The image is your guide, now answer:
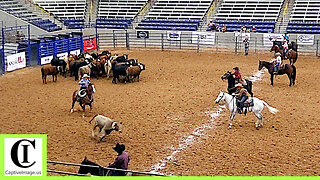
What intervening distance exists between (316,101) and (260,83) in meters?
3.54

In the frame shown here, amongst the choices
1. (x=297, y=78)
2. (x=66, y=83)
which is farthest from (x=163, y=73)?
(x=297, y=78)

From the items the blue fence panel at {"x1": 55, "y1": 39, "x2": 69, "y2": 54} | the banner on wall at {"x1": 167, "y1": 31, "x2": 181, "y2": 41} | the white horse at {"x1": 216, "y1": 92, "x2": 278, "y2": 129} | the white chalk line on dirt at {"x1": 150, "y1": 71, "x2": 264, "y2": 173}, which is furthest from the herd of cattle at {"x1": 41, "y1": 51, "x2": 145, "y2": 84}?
the banner on wall at {"x1": 167, "y1": 31, "x2": 181, "y2": 41}

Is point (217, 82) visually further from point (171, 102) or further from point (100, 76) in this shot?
point (100, 76)

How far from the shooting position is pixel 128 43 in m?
31.9

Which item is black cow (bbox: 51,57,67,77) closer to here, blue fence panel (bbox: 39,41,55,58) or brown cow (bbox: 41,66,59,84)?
brown cow (bbox: 41,66,59,84)

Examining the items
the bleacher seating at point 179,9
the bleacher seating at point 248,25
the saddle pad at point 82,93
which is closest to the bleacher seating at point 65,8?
the bleacher seating at point 179,9

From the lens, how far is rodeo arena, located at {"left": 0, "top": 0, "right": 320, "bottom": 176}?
12.3 metres

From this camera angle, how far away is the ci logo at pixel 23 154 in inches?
335

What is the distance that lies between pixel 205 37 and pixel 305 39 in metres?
6.31

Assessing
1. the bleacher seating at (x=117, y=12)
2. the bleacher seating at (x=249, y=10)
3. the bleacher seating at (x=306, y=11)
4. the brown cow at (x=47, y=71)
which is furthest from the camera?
the bleacher seating at (x=117, y=12)

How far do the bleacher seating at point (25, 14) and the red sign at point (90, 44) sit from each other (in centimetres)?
589

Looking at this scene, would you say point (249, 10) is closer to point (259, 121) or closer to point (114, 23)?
point (114, 23)

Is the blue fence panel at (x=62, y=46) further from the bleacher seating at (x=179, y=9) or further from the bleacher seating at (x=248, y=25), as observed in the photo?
the bleacher seating at (x=248, y=25)

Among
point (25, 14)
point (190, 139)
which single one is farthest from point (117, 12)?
point (190, 139)
